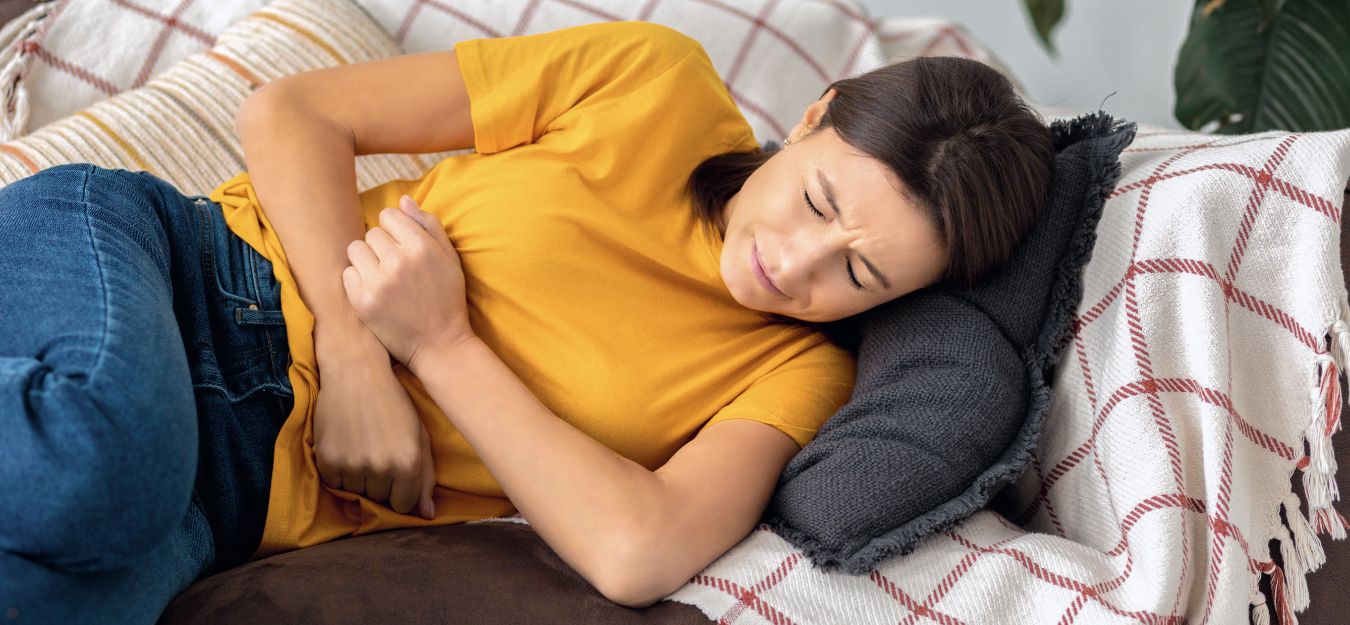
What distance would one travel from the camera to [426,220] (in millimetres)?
1042

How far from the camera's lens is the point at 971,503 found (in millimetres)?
952

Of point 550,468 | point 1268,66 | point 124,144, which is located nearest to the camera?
point 550,468

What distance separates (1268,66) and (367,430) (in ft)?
Answer: 5.26

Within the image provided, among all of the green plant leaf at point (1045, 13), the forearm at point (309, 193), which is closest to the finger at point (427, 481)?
the forearm at point (309, 193)

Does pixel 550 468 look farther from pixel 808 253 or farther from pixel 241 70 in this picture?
pixel 241 70

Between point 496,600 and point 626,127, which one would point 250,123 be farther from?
point 496,600

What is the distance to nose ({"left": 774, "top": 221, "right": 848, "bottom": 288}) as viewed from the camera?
97 centimetres


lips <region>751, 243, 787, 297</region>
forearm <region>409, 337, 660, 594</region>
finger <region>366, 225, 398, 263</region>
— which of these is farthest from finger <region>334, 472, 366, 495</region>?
lips <region>751, 243, 787, 297</region>

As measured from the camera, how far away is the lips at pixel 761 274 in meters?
1.02

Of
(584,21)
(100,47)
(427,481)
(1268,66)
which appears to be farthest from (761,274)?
(1268,66)

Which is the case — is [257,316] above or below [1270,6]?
below

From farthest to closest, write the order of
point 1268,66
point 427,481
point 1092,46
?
point 1092,46, point 1268,66, point 427,481

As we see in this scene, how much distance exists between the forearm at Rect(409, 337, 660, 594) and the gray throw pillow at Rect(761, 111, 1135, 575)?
16 cm

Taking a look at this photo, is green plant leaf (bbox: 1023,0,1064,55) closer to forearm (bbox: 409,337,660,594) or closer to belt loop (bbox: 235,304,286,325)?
forearm (bbox: 409,337,660,594)
